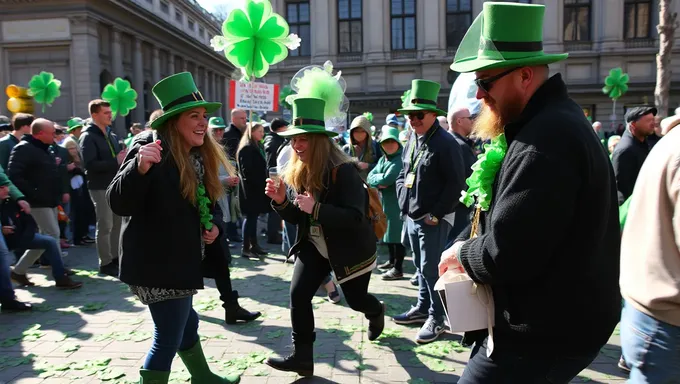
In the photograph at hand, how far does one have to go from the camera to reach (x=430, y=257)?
14.9 ft

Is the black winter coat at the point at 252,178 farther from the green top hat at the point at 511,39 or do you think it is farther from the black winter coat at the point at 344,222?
the green top hat at the point at 511,39

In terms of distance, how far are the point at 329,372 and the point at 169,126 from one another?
2.19 metres

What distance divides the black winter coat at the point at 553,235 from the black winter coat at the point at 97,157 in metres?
6.05

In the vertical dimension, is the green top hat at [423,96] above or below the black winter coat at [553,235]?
above

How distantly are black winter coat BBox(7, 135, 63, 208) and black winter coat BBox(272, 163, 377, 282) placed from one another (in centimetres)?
428

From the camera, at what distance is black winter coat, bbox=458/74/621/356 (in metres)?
1.70

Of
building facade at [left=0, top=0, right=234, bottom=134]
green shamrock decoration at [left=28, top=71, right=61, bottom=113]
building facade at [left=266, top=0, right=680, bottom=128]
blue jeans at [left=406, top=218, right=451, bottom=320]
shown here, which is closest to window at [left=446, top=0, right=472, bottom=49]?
building facade at [left=266, top=0, right=680, bottom=128]

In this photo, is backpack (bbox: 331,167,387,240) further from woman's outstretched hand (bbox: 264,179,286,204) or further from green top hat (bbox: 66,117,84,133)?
green top hat (bbox: 66,117,84,133)

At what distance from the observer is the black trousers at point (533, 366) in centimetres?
186

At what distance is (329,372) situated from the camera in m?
3.87

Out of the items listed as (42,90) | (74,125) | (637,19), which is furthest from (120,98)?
(637,19)

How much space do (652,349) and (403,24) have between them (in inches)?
1125

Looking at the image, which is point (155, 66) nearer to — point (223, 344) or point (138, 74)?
point (138, 74)

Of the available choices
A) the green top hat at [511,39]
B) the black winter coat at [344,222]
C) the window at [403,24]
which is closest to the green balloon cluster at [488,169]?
the green top hat at [511,39]
